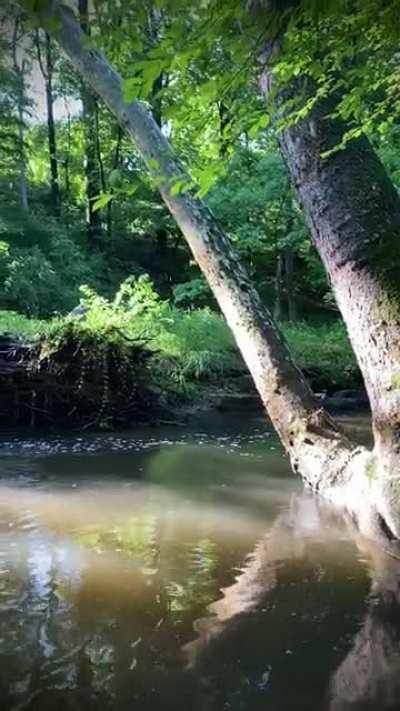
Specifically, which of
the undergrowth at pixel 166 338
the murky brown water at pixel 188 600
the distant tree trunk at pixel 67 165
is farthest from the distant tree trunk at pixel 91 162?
the murky brown water at pixel 188 600

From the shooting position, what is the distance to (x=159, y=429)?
10492 mm

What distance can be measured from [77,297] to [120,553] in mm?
14712

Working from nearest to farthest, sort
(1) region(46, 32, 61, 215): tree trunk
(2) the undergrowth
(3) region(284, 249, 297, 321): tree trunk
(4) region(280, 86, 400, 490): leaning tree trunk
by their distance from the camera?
(4) region(280, 86, 400, 490): leaning tree trunk < (2) the undergrowth < (3) region(284, 249, 297, 321): tree trunk < (1) region(46, 32, 61, 215): tree trunk

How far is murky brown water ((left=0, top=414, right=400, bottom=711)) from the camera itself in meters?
2.84

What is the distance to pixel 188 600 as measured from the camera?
12.5ft

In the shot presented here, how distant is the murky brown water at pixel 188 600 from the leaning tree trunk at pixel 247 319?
570 mm

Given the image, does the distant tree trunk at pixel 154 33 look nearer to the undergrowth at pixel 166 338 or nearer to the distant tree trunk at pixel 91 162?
the undergrowth at pixel 166 338

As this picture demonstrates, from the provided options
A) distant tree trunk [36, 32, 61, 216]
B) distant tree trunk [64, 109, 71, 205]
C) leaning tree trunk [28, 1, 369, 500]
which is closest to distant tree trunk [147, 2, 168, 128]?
leaning tree trunk [28, 1, 369, 500]

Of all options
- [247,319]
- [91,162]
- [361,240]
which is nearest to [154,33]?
[361,240]

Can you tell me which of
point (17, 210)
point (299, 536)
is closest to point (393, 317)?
point (299, 536)

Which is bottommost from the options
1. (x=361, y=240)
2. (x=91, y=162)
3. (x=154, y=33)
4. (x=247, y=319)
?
(x=247, y=319)

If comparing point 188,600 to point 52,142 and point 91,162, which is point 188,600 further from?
point 52,142

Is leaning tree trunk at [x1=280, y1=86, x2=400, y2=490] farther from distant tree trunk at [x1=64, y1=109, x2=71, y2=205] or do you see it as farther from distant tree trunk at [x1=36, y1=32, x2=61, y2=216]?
distant tree trunk at [x1=64, y1=109, x2=71, y2=205]

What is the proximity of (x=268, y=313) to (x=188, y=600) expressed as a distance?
10.7 ft
